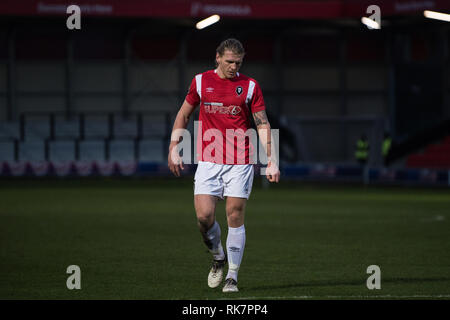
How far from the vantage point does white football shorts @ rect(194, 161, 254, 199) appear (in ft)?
29.3

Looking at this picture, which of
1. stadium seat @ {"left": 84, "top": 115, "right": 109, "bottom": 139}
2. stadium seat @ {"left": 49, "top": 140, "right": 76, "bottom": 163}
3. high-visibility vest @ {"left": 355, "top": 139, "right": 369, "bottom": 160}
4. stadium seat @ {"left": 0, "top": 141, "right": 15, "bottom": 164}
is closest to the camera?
high-visibility vest @ {"left": 355, "top": 139, "right": 369, "bottom": 160}

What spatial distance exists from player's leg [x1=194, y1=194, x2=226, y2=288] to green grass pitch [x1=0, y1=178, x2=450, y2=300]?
203 mm

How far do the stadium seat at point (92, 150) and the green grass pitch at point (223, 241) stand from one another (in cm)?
1213

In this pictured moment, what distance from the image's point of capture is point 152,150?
127ft

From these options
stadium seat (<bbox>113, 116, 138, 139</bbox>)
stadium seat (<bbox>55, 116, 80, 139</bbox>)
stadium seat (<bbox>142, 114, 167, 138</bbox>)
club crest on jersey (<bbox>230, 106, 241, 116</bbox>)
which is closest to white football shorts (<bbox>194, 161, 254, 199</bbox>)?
club crest on jersey (<bbox>230, 106, 241, 116</bbox>)

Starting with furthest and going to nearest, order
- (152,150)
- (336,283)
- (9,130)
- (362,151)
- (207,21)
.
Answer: (207,21) < (9,130) < (152,150) < (362,151) < (336,283)

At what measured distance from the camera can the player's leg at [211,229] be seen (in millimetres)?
8977

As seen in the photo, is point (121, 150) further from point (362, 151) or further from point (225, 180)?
point (225, 180)

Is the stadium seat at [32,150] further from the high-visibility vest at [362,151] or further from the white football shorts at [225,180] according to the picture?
the white football shorts at [225,180]

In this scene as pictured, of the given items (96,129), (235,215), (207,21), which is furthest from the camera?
(207,21)

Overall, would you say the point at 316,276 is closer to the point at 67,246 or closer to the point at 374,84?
the point at 67,246

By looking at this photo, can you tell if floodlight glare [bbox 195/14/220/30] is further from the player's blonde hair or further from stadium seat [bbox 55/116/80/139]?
the player's blonde hair

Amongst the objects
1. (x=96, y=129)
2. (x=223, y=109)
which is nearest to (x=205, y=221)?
(x=223, y=109)

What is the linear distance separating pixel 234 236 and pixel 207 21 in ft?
106
